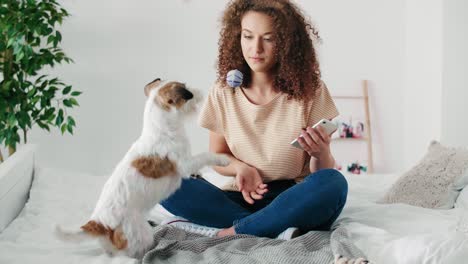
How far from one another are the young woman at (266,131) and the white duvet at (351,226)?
0.18 metres

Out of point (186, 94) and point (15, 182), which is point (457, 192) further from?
point (15, 182)

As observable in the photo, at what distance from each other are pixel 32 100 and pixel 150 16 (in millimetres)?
988

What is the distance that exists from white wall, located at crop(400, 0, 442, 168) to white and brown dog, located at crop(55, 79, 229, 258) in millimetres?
1999

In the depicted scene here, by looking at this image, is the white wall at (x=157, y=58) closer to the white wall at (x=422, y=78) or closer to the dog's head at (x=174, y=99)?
the white wall at (x=422, y=78)

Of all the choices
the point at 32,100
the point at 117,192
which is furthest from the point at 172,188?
the point at 32,100

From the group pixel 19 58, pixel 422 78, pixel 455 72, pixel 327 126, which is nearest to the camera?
pixel 327 126

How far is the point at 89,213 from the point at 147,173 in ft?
2.15

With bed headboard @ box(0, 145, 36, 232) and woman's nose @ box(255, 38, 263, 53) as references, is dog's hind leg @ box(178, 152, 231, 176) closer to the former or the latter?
woman's nose @ box(255, 38, 263, 53)

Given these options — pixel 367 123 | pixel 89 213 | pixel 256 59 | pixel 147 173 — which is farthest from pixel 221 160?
pixel 367 123

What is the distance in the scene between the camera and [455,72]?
307 centimetres

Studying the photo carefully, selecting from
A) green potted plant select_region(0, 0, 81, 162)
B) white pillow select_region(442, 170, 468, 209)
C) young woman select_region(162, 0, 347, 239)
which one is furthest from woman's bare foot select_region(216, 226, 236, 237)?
green potted plant select_region(0, 0, 81, 162)

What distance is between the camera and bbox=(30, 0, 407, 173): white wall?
11.6 ft

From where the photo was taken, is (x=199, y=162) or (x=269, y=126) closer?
(x=199, y=162)

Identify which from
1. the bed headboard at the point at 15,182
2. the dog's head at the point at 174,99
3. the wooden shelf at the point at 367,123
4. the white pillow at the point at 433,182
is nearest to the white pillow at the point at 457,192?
the white pillow at the point at 433,182
